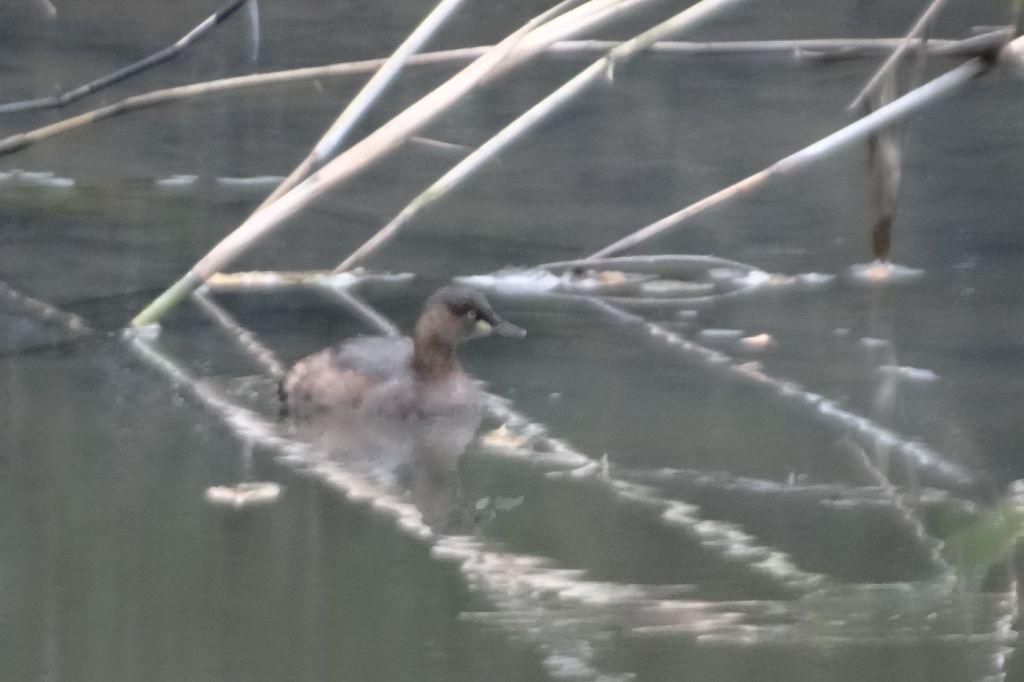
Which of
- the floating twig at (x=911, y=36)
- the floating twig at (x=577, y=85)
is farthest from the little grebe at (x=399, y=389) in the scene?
the floating twig at (x=911, y=36)

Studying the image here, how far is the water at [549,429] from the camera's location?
4648 millimetres

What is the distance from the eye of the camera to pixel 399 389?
691 centimetres

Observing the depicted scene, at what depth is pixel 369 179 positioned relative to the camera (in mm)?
11289

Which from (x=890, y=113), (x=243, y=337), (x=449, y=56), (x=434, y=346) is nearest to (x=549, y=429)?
(x=434, y=346)

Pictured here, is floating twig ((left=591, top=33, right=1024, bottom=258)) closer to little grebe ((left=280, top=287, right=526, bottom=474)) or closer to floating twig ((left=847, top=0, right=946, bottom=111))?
floating twig ((left=847, top=0, right=946, bottom=111))

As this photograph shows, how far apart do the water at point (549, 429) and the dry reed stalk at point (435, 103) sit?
799 mm

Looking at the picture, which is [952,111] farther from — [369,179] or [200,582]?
[200,582]

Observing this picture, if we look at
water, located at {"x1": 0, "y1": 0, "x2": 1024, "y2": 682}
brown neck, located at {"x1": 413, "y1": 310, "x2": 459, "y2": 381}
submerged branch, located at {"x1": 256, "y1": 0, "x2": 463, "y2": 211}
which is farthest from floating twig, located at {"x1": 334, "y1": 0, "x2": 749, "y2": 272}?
water, located at {"x1": 0, "y1": 0, "x2": 1024, "y2": 682}

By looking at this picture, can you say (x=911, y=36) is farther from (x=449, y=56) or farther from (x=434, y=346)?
(x=434, y=346)

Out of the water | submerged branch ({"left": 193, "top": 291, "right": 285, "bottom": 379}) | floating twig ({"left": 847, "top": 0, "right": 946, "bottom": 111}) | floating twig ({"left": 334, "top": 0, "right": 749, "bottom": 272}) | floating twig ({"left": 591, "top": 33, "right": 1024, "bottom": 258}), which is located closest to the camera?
floating twig ({"left": 591, "top": 33, "right": 1024, "bottom": 258})

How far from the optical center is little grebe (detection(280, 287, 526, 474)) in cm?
671

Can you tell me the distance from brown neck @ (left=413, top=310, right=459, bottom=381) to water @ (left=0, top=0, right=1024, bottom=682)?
28 centimetres

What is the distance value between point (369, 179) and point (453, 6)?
585 centimetres

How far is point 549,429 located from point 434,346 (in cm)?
63
